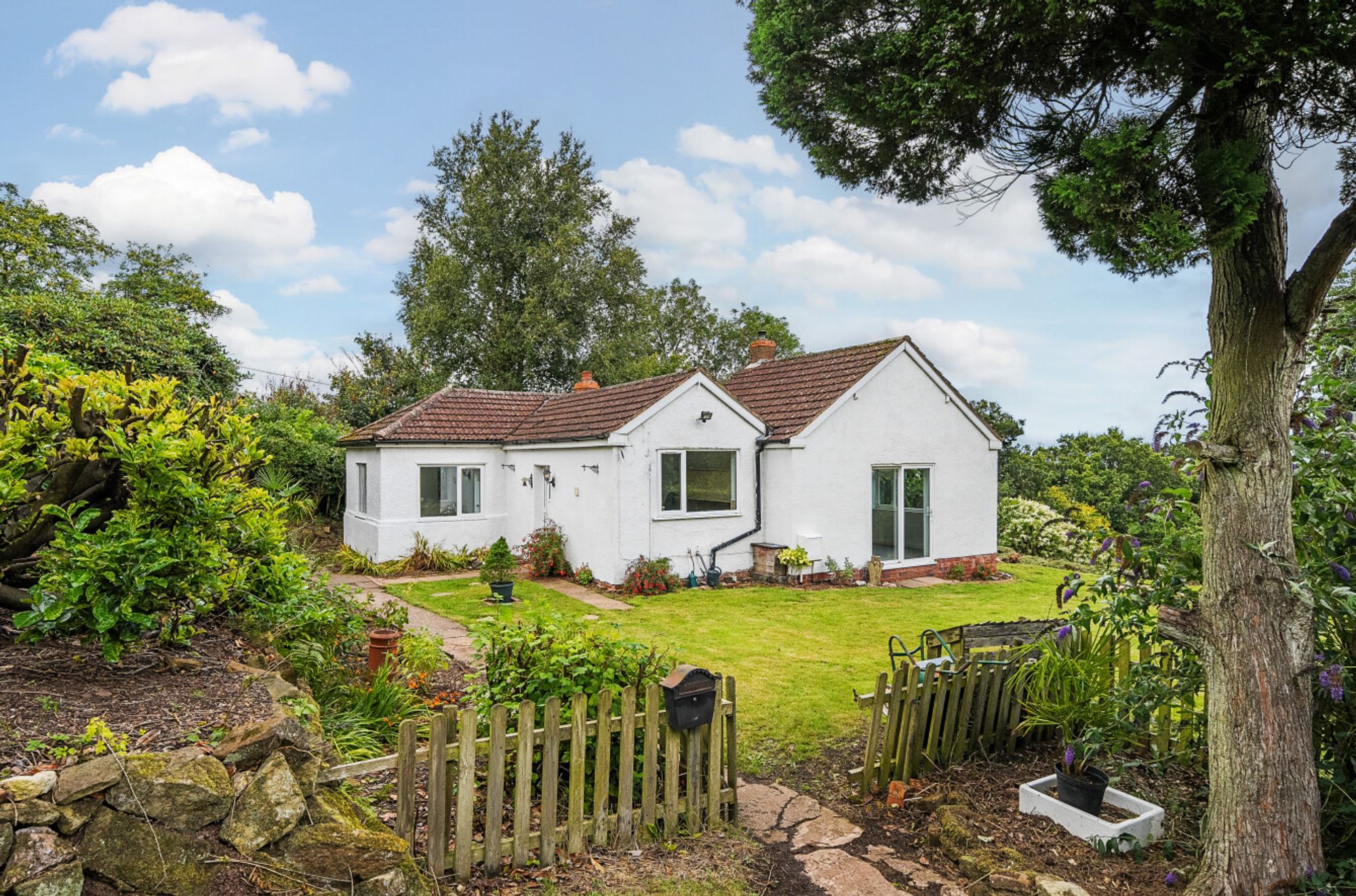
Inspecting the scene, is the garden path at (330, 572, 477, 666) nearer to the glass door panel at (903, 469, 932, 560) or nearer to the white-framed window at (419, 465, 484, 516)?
the white-framed window at (419, 465, 484, 516)

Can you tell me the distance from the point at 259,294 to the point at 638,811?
66.4 feet

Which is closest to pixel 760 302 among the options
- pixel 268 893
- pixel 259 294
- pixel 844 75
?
pixel 259 294

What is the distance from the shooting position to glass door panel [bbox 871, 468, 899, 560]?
16.5 m

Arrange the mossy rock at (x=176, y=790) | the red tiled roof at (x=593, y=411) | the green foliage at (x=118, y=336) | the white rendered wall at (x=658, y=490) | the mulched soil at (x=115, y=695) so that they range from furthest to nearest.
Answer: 1. the red tiled roof at (x=593, y=411)
2. the white rendered wall at (x=658, y=490)
3. the green foliage at (x=118, y=336)
4. the mulched soil at (x=115, y=695)
5. the mossy rock at (x=176, y=790)

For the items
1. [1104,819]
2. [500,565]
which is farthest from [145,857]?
[500,565]

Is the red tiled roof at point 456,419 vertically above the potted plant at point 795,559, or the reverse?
the red tiled roof at point 456,419

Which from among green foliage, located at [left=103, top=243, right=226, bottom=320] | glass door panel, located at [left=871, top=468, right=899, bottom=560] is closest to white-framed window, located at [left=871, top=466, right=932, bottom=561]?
glass door panel, located at [left=871, top=468, right=899, bottom=560]

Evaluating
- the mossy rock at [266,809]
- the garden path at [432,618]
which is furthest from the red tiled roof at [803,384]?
the mossy rock at [266,809]

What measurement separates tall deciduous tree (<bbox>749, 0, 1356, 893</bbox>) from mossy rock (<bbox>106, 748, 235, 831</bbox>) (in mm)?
4921

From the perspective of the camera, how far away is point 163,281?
3219 cm

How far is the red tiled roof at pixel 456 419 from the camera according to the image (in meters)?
17.0

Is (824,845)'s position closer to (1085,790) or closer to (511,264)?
(1085,790)

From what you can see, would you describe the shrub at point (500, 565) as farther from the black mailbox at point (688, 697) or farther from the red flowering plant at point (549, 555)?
the black mailbox at point (688, 697)

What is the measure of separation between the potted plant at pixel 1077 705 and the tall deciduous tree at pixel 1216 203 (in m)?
0.64
